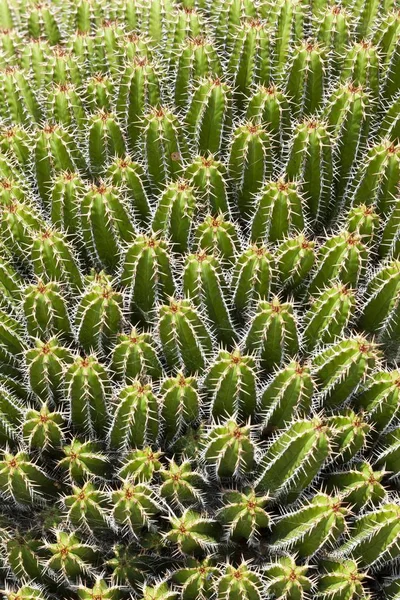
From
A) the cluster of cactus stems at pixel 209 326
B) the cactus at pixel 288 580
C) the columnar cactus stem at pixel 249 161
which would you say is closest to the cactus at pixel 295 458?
the cluster of cactus stems at pixel 209 326

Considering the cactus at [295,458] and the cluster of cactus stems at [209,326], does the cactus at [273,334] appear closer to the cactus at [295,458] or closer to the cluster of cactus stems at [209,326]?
the cluster of cactus stems at [209,326]

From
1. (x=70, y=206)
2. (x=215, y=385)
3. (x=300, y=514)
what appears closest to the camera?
(x=300, y=514)

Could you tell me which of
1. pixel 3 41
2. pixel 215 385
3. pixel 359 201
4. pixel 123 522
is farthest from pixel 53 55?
pixel 123 522

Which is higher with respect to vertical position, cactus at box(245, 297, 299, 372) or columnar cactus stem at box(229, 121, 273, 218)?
columnar cactus stem at box(229, 121, 273, 218)

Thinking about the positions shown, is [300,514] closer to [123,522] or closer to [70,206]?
[123,522]

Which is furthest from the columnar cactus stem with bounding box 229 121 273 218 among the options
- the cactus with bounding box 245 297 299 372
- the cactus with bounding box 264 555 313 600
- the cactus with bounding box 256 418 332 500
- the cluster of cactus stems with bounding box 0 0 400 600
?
the cactus with bounding box 264 555 313 600

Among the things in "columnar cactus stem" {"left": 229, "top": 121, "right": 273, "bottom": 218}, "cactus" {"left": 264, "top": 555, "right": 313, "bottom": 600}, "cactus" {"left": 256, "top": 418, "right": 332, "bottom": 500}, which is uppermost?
"columnar cactus stem" {"left": 229, "top": 121, "right": 273, "bottom": 218}

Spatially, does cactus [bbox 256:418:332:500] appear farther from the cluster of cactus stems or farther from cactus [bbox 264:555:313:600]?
cactus [bbox 264:555:313:600]

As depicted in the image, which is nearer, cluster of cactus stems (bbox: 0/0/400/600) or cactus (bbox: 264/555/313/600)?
cactus (bbox: 264/555/313/600)

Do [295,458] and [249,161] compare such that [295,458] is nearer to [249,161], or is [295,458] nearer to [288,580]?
[288,580]
